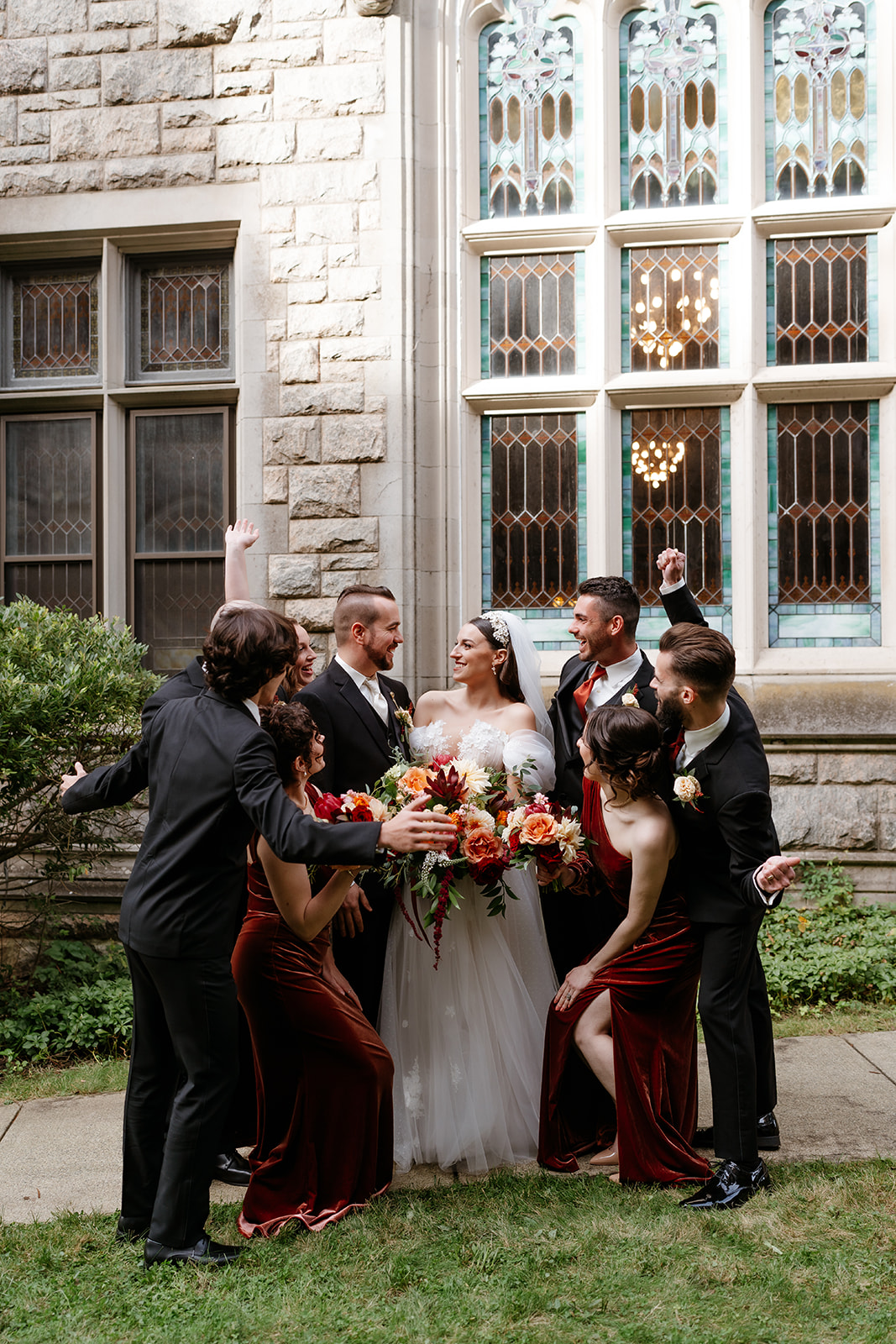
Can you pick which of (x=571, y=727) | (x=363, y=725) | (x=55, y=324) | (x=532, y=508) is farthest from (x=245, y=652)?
(x=55, y=324)

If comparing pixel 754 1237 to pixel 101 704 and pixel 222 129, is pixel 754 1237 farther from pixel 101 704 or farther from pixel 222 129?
pixel 222 129

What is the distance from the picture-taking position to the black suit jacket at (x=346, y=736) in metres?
4.46

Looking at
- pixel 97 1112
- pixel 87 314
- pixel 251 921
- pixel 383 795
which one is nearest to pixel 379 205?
pixel 87 314

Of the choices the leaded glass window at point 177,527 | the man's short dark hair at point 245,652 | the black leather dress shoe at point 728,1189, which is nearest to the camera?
the man's short dark hair at point 245,652

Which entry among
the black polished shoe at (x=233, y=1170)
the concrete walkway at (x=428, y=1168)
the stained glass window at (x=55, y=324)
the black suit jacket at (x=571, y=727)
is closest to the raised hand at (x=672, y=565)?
the black suit jacket at (x=571, y=727)

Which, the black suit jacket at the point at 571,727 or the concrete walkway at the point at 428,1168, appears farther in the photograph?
the black suit jacket at the point at 571,727

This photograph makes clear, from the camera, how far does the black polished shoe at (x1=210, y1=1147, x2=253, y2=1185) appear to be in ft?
13.1

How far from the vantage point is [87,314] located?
7543mm

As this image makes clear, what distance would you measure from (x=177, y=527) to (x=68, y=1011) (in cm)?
316

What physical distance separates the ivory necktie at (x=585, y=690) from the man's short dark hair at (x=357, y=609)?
0.86m

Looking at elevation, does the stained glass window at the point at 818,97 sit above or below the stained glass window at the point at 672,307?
above

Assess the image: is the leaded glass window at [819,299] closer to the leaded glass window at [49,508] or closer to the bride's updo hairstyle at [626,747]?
the bride's updo hairstyle at [626,747]

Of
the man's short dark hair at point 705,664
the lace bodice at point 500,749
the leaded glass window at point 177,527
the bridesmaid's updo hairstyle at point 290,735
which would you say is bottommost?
the lace bodice at point 500,749

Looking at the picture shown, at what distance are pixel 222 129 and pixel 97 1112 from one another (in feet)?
18.7
